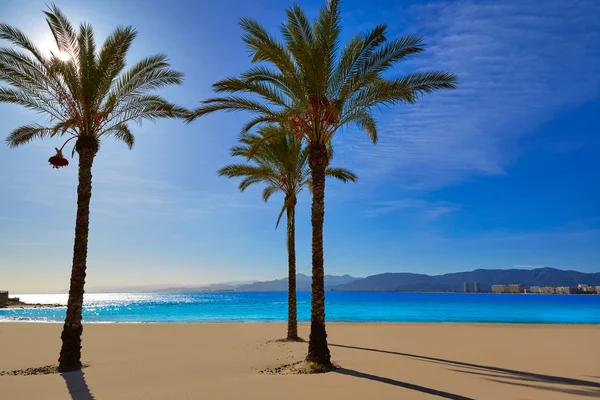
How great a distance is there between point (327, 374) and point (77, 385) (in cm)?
627

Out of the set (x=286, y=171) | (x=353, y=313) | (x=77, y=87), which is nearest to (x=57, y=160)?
(x=77, y=87)

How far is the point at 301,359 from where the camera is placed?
1317 centimetres

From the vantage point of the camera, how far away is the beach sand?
8758mm

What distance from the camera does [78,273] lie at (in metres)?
12.6

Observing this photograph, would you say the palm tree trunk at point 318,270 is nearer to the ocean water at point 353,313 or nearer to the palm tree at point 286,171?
the palm tree at point 286,171

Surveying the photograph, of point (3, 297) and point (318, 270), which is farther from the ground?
point (318, 270)

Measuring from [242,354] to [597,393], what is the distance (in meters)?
10.7

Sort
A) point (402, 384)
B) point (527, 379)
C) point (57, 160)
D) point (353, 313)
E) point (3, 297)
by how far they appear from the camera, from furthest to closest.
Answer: point (3, 297) < point (353, 313) < point (57, 160) < point (527, 379) < point (402, 384)

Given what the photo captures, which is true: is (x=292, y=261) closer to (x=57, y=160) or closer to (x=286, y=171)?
(x=286, y=171)

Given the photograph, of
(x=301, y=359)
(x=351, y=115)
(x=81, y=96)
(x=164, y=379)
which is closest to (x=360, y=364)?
(x=301, y=359)

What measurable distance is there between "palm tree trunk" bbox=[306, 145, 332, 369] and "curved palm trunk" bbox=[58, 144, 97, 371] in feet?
23.4

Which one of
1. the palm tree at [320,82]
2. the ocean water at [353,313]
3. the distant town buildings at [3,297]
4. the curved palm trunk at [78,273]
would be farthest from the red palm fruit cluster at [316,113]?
the distant town buildings at [3,297]

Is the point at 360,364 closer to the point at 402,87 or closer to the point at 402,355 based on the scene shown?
the point at 402,355

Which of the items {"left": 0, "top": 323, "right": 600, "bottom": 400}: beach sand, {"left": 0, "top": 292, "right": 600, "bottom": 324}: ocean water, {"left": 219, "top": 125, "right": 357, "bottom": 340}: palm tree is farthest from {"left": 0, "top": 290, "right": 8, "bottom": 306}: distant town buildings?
{"left": 219, "top": 125, "right": 357, "bottom": 340}: palm tree
